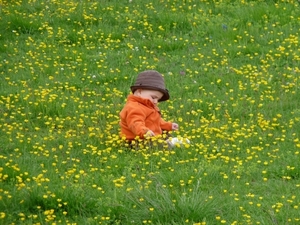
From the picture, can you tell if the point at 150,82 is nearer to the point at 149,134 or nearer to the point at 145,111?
the point at 145,111

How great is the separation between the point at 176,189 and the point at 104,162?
103cm

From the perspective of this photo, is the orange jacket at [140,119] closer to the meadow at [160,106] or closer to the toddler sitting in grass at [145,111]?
the toddler sitting in grass at [145,111]

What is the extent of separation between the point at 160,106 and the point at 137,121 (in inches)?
54.9

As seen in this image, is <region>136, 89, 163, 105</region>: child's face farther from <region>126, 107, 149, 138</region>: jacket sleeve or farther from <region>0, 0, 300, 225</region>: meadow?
<region>0, 0, 300, 225</region>: meadow

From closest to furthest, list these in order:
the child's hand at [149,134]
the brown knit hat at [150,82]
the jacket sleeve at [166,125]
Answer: the child's hand at [149,134] < the brown knit hat at [150,82] < the jacket sleeve at [166,125]

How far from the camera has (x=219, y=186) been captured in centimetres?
770

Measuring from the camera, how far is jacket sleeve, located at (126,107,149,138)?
8.69 meters

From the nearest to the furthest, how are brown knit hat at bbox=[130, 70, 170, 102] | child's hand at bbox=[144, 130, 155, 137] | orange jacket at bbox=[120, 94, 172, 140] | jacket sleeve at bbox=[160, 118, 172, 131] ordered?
1. child's hand at bbox=[144, 130, 155, 137]
2. orange jacket at bbox=[120, 94, 172, 140]
3. brown knit hat at bbox=[130, 70, 170, 102]
4. jacket sleeve at bbox=[160, 118, 172, 131]

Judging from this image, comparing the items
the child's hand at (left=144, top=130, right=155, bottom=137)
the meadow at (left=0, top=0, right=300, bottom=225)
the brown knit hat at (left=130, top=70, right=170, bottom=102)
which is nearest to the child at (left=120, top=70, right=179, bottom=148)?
the brown knit hat at (left=130, top=70, right=170, bottom=102)

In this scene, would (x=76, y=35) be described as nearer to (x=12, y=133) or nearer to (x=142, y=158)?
(x=12, y=133)

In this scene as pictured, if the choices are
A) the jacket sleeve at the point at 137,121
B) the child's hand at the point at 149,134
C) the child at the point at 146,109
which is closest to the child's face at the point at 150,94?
the child at the point at 146,109

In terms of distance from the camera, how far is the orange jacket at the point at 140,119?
28.8 ft

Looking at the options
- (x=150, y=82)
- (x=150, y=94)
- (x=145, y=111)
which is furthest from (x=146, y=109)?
(x=150, y=82)

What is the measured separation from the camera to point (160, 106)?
10.1 m
